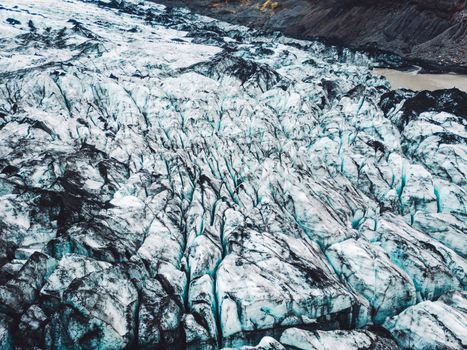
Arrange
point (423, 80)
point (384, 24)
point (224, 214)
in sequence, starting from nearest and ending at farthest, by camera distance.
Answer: point (224, 214) → point (423, 80) → point (384, 24)

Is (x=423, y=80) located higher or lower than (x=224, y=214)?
higher

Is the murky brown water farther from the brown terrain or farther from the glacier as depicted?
the glacier

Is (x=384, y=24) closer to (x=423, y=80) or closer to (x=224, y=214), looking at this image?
(x=423, y=80)

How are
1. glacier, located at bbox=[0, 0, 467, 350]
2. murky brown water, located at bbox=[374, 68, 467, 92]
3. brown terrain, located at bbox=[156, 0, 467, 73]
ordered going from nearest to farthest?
glacier, located at bbox=[0, 0, 467, 350]
murky brown water, located at bbox=[374, 68, 467, 92]
brown terrain, located at bbox=[156, 0, 467, 73]

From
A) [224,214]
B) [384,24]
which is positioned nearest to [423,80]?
[384,24]

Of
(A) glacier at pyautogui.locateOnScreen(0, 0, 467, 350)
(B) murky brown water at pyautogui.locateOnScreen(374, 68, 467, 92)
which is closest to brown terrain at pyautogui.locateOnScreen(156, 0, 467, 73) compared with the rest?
(B) murky brown water at pyautogui.locateOnScreen(374, 68, 467, 92)

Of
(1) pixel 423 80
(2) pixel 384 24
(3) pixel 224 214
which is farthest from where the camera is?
(2) pixel 384 24
